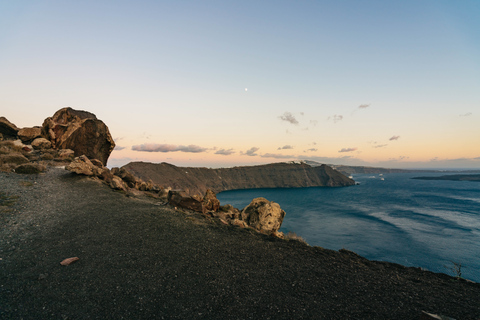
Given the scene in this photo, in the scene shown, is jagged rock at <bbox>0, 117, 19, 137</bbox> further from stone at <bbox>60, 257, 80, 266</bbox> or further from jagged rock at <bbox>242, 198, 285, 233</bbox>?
jagged rock at <bbox>242, 198, 285, 233</bbox>

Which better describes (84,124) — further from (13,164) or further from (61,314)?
(61,314)

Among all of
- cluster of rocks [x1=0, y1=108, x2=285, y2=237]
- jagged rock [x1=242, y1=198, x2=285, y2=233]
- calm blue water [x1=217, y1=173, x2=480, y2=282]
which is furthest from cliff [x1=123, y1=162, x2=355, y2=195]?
jagged rock [x1=242, y1=198, x2=285, y2=233]

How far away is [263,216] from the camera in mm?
20094

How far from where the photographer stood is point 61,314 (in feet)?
15.9

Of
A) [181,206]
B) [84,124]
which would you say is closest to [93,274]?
[181,206]

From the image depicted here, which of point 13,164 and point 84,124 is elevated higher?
point 84,124

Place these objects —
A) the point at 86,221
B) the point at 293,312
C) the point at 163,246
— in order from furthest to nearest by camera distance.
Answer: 1. the point at 86,221
2. the point at 163,246
3. the point at 293,312

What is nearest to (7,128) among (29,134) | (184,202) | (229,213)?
(29,134)

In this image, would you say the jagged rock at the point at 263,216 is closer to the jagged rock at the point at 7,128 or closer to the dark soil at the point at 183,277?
the dark soil at the point at 183,277

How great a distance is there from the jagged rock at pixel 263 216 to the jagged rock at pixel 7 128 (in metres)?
28.3

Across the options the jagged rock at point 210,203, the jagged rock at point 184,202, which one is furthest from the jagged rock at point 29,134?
the jagged rock at point 210,203

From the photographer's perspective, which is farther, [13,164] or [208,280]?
[13,164]

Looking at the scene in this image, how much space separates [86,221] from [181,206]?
6882 mm

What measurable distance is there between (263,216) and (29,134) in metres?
28.0
